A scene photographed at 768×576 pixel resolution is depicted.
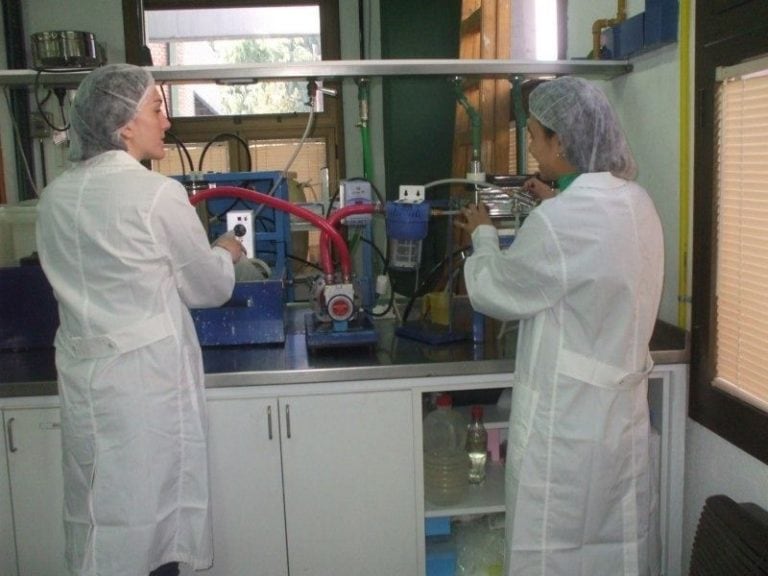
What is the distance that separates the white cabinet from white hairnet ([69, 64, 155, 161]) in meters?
0.65

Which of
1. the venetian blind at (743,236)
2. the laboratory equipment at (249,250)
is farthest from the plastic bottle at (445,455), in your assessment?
the venetian blind at (743,236)

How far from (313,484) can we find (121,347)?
0.63m

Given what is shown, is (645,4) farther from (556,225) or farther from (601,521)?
(601,521)

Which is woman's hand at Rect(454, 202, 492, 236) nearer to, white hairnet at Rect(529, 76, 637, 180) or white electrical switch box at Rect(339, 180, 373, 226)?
white hairnet at Rect(529, 76, 637, 180)

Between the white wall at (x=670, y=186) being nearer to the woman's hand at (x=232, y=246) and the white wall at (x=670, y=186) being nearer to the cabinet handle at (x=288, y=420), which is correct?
the cabinet handle at (x=288, y=420)

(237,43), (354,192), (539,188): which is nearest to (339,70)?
(354,192)

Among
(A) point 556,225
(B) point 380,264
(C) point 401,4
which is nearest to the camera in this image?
(A) point 556,225

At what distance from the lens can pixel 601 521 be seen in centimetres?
150

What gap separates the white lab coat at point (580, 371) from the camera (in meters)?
1.37

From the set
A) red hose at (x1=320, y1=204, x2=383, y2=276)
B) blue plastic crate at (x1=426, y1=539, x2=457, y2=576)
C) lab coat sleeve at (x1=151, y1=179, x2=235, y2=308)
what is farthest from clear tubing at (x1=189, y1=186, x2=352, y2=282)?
blue plastic crate at (x1=426, y1=539, x2=457, y2=576)

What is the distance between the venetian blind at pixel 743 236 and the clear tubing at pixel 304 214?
96 centimetres

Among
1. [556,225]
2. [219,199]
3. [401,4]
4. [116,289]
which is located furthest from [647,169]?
[401,4]

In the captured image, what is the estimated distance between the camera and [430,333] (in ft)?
6.37

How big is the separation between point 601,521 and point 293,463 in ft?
2.47
